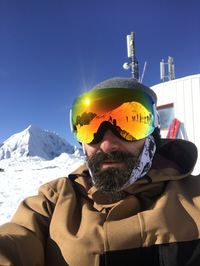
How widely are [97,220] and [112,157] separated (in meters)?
0.39

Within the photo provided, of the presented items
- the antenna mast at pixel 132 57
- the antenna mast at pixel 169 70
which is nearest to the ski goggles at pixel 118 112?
the antenna mast at pixel 132 57

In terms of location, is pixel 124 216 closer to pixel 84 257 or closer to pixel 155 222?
pixel 155 222

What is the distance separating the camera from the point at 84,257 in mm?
1699

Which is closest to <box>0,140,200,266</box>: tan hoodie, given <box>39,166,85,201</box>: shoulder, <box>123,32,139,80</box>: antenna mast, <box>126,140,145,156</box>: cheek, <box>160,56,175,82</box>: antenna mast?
<box>39,166,85,201</box>: shoulder

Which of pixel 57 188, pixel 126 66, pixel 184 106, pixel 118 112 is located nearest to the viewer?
pixel 57 188

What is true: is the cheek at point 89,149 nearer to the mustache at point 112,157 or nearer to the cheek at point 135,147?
the mustache at point 112,157

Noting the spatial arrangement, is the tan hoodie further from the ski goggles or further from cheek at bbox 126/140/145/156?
the ski goggles

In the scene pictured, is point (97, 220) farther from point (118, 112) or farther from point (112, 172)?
point (118, 112)

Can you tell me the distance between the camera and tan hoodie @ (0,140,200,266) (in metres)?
1.70

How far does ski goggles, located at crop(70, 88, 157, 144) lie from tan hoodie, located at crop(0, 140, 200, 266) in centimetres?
26

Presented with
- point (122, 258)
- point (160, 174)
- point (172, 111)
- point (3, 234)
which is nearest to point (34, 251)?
point (3, 234)

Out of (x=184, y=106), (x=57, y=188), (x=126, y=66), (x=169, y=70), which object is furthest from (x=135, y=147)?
(x=169, y=70)

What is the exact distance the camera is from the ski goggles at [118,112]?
218 cm

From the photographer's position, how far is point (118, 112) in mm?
2225
